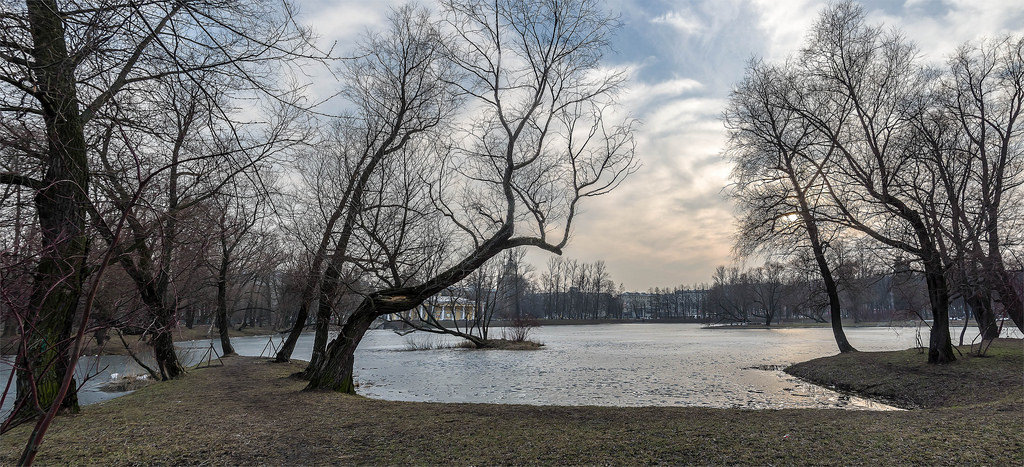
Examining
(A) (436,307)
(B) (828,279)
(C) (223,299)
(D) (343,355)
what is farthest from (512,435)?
(A) (436,307)

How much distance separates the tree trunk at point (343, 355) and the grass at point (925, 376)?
11.9 meters

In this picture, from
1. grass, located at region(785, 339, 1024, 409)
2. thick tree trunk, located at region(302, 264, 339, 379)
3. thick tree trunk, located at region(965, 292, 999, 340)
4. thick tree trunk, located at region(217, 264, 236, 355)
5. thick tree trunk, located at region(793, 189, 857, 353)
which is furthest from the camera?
thick tree trunk, located at region(793, 189, 857, 353)

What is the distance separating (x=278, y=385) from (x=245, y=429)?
6.54m

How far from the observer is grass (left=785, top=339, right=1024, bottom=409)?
39.3ft

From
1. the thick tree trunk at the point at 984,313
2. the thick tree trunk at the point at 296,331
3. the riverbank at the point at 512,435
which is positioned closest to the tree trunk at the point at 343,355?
the riverbank at the point at 512,435

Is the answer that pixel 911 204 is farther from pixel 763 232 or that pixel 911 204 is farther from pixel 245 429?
pixel 245 429

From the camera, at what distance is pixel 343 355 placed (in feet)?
38.5

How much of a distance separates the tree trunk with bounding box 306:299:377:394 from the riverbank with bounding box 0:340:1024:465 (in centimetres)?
198

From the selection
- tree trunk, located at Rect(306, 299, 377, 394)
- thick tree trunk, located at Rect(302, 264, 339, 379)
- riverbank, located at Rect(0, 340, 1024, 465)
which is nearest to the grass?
riverbank, located at Rect(0, 340, 1024, 465)

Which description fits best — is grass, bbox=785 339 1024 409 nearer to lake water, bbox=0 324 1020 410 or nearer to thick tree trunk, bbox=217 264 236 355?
lake water, bbox=0 324 1020 410

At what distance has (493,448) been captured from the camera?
6000mm

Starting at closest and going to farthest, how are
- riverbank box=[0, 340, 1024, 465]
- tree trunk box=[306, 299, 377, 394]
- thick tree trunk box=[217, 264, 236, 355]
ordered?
riverbank box=[0, 340, 1024, 465] → tree trunk box=[306, 299, 377, 394] → thick tree trunk box=[217, 264, 236, 355]

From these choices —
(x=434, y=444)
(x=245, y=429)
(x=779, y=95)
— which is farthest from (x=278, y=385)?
(x=779, y=95)

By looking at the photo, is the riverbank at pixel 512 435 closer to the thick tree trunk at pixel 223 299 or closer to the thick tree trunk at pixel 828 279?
the thick tree trunk at pixel 223 299
